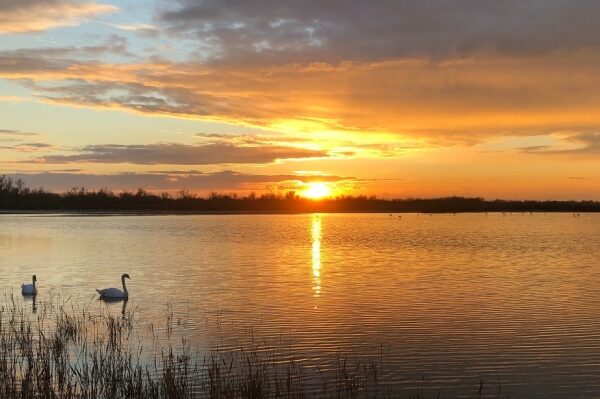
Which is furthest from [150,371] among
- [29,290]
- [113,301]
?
[29,290]

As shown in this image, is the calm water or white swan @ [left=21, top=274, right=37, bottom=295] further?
white swan @ [left=21, top=274, right=37, bottom=295]

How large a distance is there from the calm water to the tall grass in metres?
0.70

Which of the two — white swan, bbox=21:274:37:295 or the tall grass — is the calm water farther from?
the tall grass

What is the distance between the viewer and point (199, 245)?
42656 millimetres

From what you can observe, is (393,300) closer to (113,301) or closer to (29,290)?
(113,301)

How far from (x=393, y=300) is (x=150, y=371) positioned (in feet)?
32.1

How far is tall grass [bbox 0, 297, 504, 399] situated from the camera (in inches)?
364

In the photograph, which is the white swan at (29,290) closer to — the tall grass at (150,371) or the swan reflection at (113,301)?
the swan reflection at (113,301)

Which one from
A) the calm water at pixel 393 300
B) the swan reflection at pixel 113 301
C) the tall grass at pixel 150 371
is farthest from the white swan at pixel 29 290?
the tall grass at pixel 150 371

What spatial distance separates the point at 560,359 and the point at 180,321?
8.72 metres

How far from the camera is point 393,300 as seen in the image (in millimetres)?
19047

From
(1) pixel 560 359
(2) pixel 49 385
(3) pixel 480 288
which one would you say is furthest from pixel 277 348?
(3) pixel 480 288

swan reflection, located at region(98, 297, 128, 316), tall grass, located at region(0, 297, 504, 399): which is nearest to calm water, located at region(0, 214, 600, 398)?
swan reflection, located at region(98, 297, 128, 316)

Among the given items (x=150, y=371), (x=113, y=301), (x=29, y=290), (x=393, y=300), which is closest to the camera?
(x=150, y=371)
